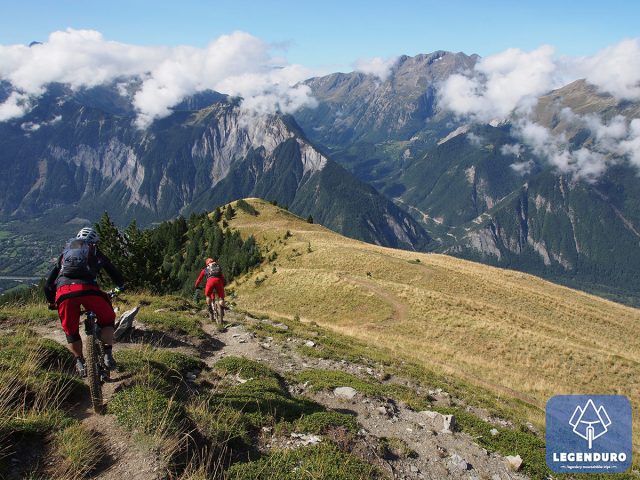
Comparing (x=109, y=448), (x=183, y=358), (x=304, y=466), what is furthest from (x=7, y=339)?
(x=304, y=466)

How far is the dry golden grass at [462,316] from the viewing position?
31.7 metres

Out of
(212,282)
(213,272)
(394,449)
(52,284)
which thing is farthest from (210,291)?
(394,449)

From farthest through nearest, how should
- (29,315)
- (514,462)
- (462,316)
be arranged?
(462,316) → (29,315) → (514,462)

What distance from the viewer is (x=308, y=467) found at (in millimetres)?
8289

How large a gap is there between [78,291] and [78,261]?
0.71 metres

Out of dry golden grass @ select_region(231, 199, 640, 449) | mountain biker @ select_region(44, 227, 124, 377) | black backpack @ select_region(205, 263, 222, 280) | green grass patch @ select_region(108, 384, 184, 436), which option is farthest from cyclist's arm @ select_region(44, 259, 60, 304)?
dry golden grass @ select_region(231, 199, 640, 449)

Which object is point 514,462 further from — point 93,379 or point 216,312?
point 216,312

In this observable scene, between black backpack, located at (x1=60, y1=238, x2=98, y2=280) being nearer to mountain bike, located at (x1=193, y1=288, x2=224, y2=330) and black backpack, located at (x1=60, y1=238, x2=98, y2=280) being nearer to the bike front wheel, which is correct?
the bike front wheel

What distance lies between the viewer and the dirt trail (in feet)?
23.5

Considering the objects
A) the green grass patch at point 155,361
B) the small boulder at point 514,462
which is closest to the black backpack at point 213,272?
the green grass patch at point 155,361

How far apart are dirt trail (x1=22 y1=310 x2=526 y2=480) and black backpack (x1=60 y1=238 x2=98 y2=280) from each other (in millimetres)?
2664

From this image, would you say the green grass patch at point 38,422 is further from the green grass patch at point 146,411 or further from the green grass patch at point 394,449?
the green grass patch at point 394,449

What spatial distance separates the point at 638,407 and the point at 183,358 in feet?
108

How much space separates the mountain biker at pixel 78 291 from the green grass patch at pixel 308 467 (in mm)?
4645
